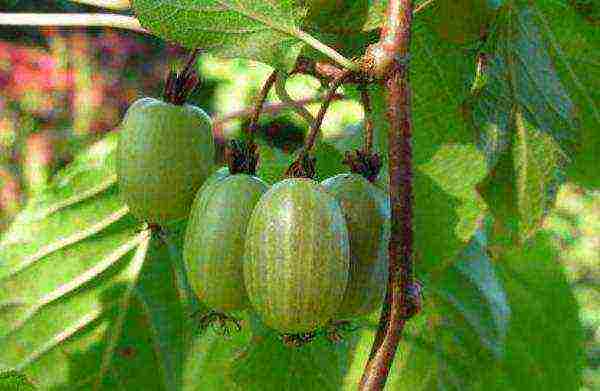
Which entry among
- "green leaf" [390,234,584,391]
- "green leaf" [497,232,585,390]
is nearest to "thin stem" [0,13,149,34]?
"green leaf" [390,234,584,391]

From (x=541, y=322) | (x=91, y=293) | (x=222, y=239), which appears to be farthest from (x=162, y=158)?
(x=541, y=322)

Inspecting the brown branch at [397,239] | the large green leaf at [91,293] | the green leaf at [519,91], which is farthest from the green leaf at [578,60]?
the large green leaf at [91,293]

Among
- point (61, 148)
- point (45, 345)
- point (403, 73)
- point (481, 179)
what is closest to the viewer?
point (403, 73)

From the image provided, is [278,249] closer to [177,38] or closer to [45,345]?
[177,38]

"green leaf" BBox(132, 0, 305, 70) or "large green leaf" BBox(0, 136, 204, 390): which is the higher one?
"green leaf" BBox(132, 0, 305, 70)

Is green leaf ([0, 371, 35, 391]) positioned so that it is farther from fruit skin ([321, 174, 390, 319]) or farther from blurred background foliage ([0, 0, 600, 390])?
blurred background foliage ([0, 0, 600, 390])

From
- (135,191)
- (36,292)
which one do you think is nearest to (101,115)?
(36,292)

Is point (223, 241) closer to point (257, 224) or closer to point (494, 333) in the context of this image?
point (257, 224)
